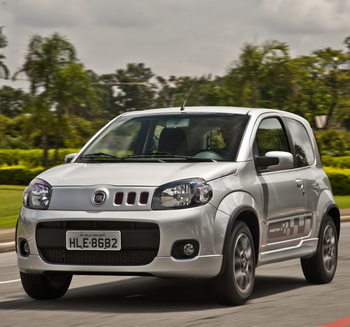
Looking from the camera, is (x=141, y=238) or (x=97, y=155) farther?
(x=97, y=155)

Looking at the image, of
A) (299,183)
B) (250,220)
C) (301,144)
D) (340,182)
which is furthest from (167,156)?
(340,182)

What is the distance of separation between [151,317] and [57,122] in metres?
34.8

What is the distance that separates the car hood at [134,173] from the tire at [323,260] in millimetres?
2021

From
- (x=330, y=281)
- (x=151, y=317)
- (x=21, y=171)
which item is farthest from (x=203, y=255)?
(x=21, y=171)

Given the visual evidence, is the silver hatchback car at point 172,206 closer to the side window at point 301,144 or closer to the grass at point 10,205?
the side window at point 301,144

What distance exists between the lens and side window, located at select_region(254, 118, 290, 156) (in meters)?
9.06

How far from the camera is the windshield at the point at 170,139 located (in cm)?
863

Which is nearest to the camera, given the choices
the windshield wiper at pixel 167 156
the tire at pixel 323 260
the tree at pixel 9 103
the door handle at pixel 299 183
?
the windshield wiper at pixel 167 156

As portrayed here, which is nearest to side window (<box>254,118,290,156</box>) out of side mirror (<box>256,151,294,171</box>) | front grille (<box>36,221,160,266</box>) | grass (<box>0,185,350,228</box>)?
side mirror (<box>256,151,294,171</box>)

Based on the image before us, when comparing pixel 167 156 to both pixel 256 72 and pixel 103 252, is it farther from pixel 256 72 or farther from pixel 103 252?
pixel 256 72

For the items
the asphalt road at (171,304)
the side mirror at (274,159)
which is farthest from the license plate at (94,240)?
the side mirror at (274,159)

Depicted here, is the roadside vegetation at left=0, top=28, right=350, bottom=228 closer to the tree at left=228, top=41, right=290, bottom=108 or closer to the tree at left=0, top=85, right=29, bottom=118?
the tree at left=228, top=41, right=290, bottom=108

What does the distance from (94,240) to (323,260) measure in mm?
3156

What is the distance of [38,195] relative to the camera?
8039mm
